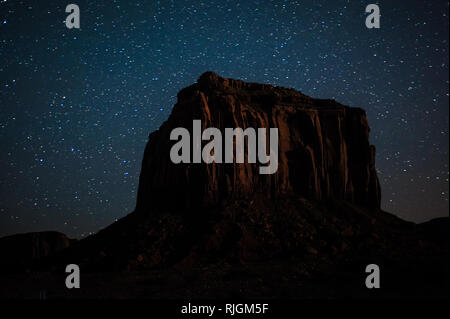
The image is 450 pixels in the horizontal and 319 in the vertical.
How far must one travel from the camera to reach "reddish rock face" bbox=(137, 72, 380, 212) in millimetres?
36844

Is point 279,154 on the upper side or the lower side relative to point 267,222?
upper

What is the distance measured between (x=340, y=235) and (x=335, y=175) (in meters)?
15.4

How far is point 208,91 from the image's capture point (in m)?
43.4

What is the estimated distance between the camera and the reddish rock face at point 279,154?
3684 centimetres

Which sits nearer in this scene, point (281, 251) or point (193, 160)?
point (281, 251)

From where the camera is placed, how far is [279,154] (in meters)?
41.2

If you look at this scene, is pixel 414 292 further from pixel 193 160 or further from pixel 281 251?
pixel 193 160

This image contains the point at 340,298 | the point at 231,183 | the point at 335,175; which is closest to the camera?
the point at 340,298

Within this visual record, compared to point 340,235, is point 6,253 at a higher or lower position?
lower

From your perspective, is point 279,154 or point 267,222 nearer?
point 267,222

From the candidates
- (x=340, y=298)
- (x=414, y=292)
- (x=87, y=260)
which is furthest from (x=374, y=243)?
(x=87, y=260)

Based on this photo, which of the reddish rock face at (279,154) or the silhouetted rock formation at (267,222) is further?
the reddish rock face at (279,154)

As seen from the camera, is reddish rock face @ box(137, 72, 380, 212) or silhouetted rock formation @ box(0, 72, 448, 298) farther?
reddish rock face @ box(137, 72, 380, 212)

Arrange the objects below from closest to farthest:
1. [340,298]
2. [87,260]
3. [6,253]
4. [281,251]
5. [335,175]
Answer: [340,298]
[281,251]
[87,260]
[335,175]
[6,253]
